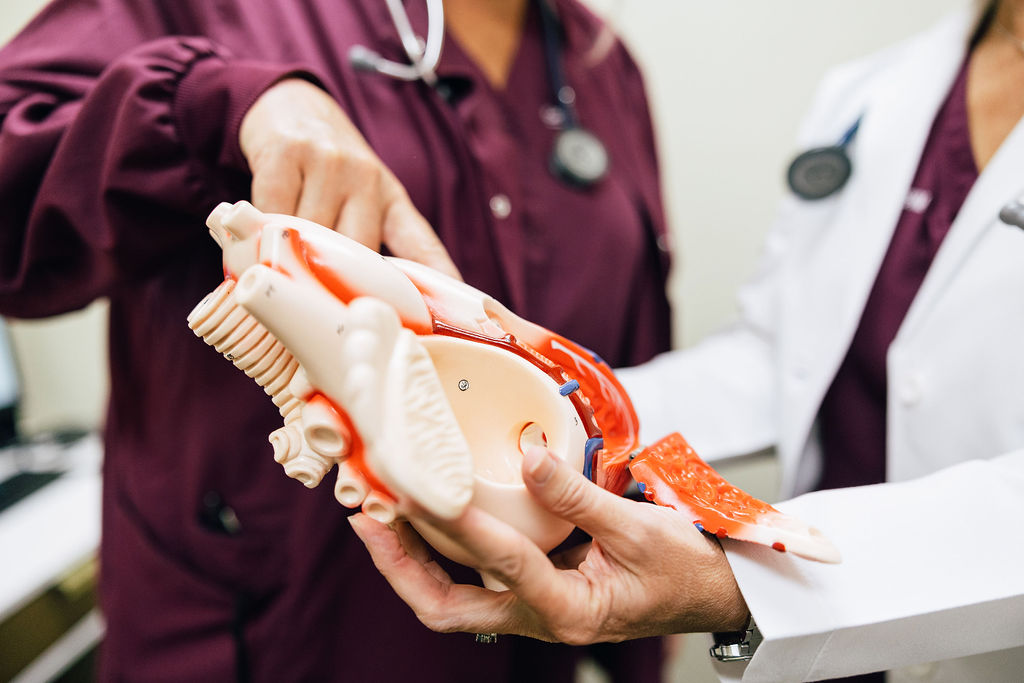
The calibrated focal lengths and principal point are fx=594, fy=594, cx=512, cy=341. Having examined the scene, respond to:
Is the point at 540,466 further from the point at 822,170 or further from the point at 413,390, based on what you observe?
the point at 822,170

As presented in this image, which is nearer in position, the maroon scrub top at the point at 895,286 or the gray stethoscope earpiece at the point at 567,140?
the maroon scrub top at the point at 895,286

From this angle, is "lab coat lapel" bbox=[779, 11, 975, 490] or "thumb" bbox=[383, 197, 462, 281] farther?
"lab coat lapel" bbox=[779, 11, 975, 490]

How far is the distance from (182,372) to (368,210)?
11.0 inches

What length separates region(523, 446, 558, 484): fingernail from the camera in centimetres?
34

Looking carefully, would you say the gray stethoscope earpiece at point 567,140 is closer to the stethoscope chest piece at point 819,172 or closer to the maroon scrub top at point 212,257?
the maroon scrub top at point 212,257

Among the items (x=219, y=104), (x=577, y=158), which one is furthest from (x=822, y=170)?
(x=219, y=104)

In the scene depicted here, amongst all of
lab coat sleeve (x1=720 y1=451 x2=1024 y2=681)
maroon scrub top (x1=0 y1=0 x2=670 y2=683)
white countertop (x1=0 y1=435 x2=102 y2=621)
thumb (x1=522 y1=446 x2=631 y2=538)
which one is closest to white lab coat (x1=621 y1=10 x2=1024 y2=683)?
lab coat sleeve (x1=720 y1=451 x2=1024 y2=681)

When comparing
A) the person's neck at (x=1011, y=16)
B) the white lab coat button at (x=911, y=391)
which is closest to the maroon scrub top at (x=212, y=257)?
the white lab coat button at (x=911, y=391)

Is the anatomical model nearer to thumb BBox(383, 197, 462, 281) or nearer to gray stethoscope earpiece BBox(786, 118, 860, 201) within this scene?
thumb BBox(383, 197, 462, 281)

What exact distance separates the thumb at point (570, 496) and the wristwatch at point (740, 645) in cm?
16

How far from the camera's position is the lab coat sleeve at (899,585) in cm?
42

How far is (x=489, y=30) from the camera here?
0.72 metres

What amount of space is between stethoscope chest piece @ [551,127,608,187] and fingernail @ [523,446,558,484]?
464 mm

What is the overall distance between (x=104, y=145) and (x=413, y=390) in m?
0.34
